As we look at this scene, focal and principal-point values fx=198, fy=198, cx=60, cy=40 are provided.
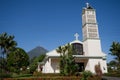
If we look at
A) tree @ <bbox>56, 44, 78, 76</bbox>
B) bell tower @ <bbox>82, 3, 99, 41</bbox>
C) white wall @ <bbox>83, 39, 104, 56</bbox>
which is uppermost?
bell tower @ <bbox>82, 3, 99, 41</bbox>

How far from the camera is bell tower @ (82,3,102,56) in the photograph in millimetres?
43656

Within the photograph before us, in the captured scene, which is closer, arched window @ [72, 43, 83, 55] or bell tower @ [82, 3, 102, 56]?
bell tower @ [82, 3, 102, 56]

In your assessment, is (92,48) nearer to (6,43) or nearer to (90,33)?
(90,33)

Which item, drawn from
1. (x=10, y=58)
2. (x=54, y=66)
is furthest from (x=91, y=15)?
(x=10, y=58)

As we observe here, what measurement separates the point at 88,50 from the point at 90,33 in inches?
161

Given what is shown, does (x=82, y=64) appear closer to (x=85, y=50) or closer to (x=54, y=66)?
(x=85, y=50)

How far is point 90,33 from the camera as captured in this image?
4462cm

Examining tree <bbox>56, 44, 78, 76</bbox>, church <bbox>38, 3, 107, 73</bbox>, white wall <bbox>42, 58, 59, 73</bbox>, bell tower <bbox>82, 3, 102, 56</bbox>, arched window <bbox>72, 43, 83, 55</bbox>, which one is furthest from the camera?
arched window <bbox>72, 43, 83, 55</bbox>

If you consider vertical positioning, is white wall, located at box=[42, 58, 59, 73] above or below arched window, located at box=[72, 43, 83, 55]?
below

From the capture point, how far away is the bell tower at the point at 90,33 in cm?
4366

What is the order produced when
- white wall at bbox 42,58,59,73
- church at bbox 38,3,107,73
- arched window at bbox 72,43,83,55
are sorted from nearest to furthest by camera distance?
white wall at bbox 42,58,59,73, church at bbox 38,3,107,73, arched window at bbox 72,43,83,55

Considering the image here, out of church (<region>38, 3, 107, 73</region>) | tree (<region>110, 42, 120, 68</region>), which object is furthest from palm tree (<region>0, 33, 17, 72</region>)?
tree (<region>110, 42, 120, 68</region>)

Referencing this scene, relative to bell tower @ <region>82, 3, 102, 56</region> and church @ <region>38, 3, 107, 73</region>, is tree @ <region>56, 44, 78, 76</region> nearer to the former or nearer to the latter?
church @ <region>38, 3, 107, 73</region>

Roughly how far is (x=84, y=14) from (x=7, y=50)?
22060 mm
